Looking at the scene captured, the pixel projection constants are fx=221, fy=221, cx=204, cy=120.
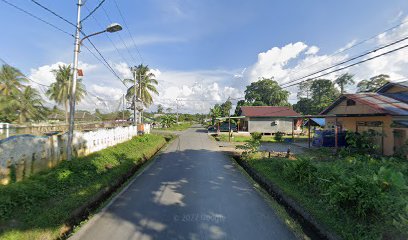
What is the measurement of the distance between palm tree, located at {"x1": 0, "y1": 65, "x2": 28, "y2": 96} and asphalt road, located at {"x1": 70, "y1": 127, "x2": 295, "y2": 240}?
29.9 m

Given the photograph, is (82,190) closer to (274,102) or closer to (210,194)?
(210,194)

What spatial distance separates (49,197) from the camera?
21.2 feet

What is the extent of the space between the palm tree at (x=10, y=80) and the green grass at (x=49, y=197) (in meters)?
27.8

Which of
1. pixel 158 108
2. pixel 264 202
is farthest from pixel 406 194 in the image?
pixel 158 108

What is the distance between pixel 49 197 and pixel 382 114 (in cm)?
1785

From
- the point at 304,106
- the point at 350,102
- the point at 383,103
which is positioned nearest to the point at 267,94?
the point at 304,106

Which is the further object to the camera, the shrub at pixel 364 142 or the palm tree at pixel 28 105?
the palm tree at pixel 28 105

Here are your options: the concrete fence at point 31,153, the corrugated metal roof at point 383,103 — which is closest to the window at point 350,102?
the corrugated metal roof at point 383,103

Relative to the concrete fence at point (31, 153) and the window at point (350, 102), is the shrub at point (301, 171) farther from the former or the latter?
the window at point (350, 102)

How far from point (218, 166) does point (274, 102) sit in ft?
151

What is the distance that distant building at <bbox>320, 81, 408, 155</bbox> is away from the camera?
14070 millimetres

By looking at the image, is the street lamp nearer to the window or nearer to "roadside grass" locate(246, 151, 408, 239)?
"roadside grass" locate(246, 151, 408, 239)

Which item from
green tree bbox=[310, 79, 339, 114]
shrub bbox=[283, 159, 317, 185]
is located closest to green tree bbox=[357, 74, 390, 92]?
green tree bbox=[310, 79, 339, 114]

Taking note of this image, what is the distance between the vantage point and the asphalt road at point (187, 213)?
5.00 m
